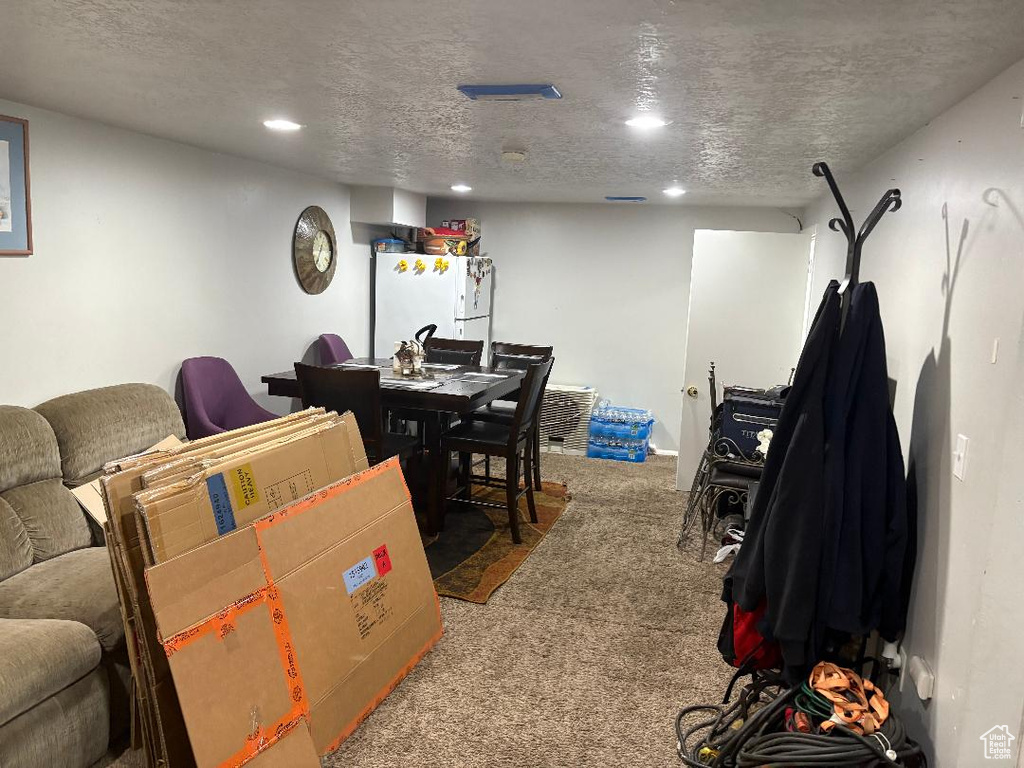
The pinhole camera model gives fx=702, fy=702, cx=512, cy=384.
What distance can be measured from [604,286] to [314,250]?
2551 mm

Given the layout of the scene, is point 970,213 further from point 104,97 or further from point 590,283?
point 590,283

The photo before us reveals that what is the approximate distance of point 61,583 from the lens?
7.83 ft

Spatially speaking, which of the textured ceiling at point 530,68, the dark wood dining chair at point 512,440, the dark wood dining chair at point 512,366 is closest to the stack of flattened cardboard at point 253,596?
the textured ceiling at point 530,68

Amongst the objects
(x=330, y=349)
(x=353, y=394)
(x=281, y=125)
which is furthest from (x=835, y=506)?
(x=330, y=349)

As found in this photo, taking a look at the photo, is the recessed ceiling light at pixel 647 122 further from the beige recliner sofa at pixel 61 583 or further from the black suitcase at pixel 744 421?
the beige recliner sofa at pixel 61 583

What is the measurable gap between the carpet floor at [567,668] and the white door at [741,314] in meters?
1.30

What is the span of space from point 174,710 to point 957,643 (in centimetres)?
210

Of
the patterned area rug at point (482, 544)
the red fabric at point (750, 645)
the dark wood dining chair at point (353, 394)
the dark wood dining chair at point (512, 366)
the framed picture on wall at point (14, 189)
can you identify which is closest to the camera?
the red fabric at point (750, 645)

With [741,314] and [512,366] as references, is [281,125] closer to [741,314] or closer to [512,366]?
[512,366]

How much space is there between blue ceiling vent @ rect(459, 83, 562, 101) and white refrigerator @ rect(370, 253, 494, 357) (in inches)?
138

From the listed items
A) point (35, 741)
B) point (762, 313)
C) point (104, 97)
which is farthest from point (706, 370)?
point (35, 741)

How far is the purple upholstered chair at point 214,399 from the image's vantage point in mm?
3904

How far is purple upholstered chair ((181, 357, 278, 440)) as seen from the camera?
3904 mm

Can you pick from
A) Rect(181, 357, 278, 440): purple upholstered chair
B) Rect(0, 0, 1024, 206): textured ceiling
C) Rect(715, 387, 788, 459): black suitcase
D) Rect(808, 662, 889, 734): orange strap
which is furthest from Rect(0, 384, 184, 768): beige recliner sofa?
Rect(715, 387, 788, 459): black suitcase
